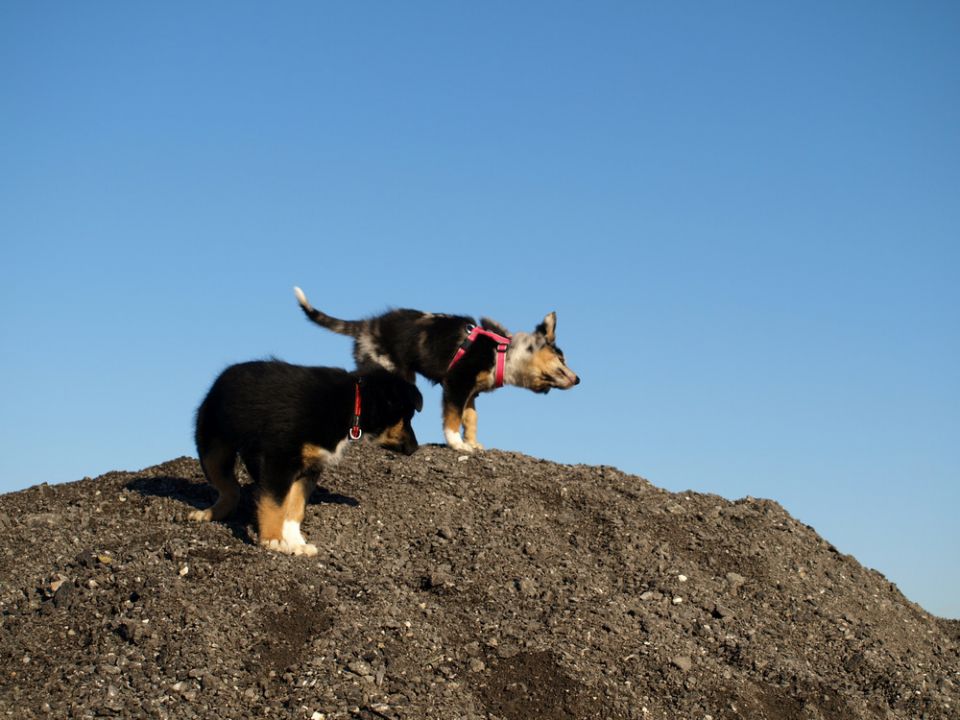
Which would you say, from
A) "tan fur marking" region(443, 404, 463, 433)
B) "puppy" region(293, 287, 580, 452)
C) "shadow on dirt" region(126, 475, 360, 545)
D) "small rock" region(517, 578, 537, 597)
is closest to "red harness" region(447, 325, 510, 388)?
"puppy" region(293, 287, 580, 452)

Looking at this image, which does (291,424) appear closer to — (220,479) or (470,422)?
(220,479)

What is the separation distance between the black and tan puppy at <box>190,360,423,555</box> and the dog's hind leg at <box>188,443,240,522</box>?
1 centimetres

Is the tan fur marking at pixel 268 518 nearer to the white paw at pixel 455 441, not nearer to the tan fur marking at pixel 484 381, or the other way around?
the white paw at pixel 455 441

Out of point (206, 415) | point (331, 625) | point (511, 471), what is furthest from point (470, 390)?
point (331, 625)

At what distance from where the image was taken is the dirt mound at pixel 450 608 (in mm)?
8148

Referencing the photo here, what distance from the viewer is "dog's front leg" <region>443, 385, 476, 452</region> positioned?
12828 mm

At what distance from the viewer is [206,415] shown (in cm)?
1019

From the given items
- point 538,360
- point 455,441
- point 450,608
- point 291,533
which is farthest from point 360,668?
point 538,360

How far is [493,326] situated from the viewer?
44.4 ft

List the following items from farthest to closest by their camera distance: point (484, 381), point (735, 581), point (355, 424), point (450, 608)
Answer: point (484, 381) < point (735, 581) < point (355, 424) < point (450, 608)

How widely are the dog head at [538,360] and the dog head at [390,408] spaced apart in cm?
358

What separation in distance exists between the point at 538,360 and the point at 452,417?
1.48 metres

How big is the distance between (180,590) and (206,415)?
1.83 metres

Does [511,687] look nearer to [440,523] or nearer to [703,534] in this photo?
[440,523]
